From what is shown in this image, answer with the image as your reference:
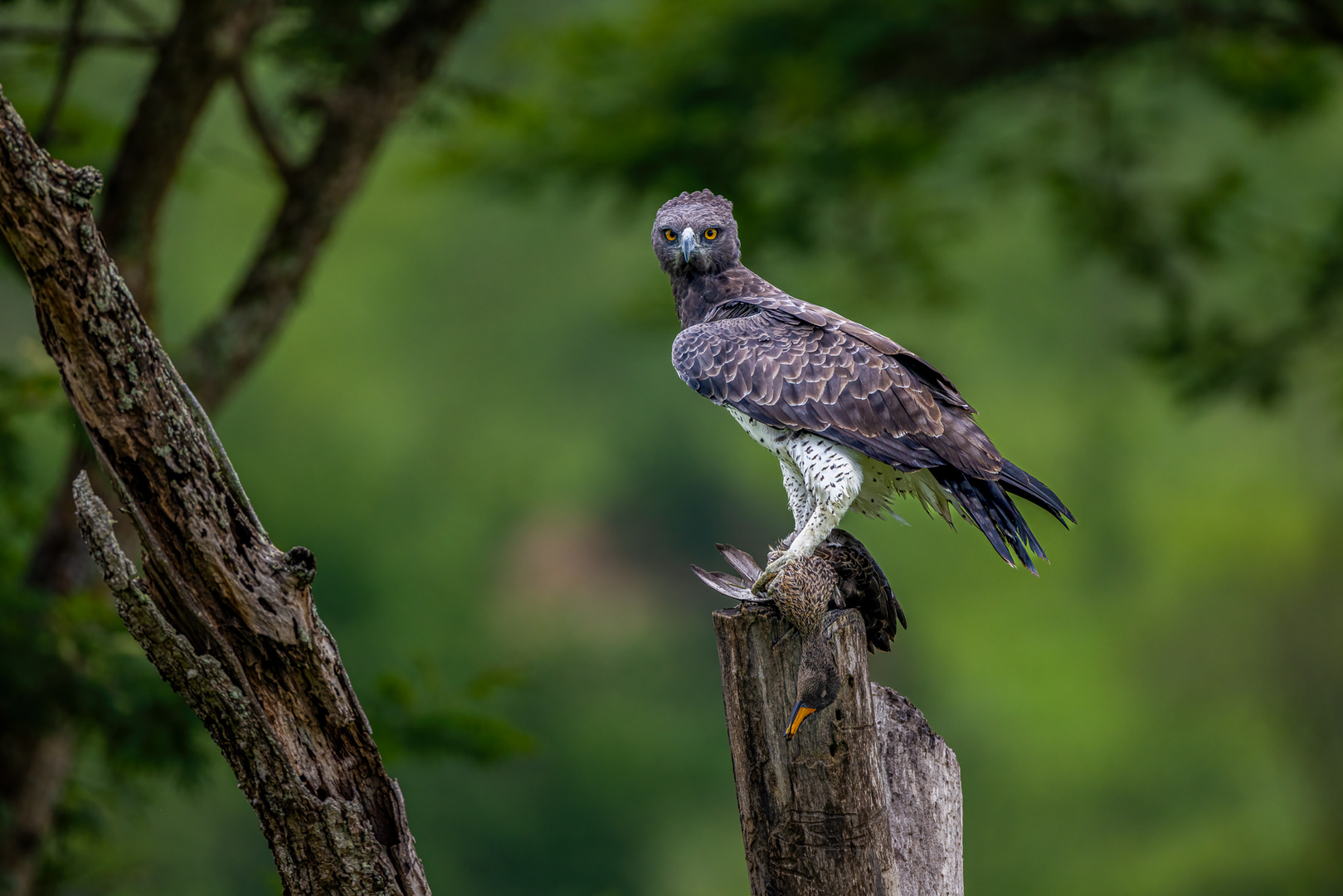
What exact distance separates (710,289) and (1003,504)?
3.52ft

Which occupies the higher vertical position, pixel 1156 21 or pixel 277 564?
pixel 1156 21

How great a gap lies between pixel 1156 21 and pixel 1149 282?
1.65m

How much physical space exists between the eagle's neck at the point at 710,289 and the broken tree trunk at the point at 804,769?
1109 millimetres

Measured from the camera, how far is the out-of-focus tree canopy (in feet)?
23.5

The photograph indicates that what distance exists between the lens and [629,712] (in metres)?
18.9

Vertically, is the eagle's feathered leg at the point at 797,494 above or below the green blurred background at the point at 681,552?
below

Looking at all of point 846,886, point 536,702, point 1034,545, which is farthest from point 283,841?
point 536,702

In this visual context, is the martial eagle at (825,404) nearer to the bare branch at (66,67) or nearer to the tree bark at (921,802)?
the tree bark at (921,802)

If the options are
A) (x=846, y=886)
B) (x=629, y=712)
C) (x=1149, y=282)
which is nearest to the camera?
(x=846, y=886)

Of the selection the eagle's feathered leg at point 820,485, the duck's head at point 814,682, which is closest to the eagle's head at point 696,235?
the eagle's feathered leg at point 820,485

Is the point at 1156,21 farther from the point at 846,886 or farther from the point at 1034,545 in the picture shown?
the point at 846,886

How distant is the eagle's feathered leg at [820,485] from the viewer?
2973 millimetres

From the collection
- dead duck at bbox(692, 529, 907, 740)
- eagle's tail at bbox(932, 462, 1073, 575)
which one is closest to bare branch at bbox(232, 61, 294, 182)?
dead duck at bbox(692, 529, 907, 740)

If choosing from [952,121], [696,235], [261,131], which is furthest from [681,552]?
[696,235]
